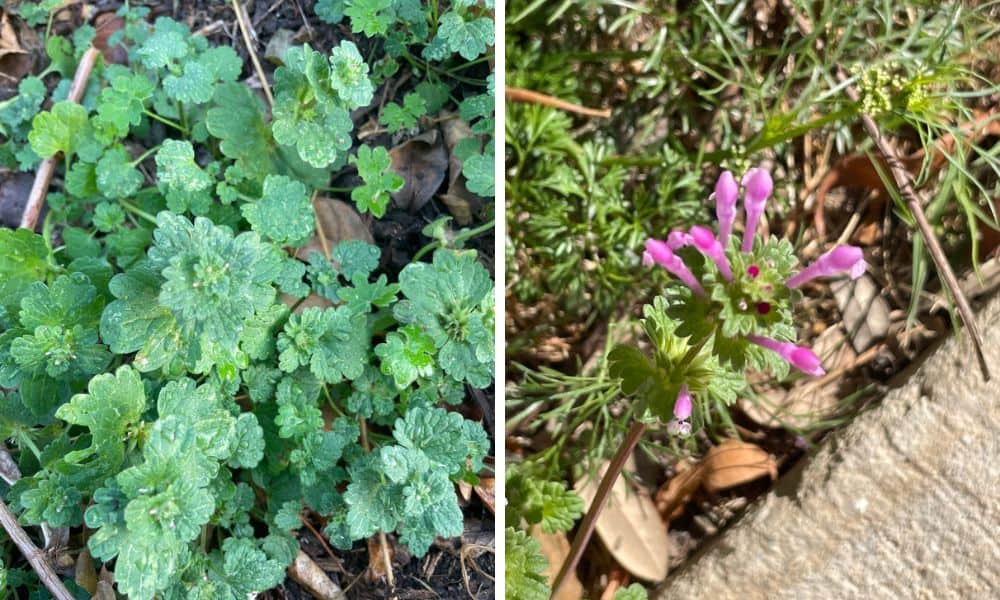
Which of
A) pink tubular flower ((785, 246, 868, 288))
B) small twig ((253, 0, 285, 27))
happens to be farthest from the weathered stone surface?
small twig ((253, 0, 285, 27))

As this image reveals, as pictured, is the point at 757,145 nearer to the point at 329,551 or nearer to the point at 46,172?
the point at 329,551

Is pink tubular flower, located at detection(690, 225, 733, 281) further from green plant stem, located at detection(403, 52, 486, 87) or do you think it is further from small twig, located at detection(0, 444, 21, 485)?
small twig, located at detection(0, 444, 21, 485)

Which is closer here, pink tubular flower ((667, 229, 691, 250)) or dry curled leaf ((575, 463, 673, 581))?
pink tubular flower ((667, 229, 691, 250))

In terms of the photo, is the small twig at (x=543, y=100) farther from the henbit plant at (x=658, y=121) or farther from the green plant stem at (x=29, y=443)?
the green plant stem at (x=29, y=443)

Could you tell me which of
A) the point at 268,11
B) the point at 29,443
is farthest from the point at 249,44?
the point at 29,443

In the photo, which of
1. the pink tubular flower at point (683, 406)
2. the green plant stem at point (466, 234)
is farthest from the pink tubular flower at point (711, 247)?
the green plant stem at point (466, 234)
